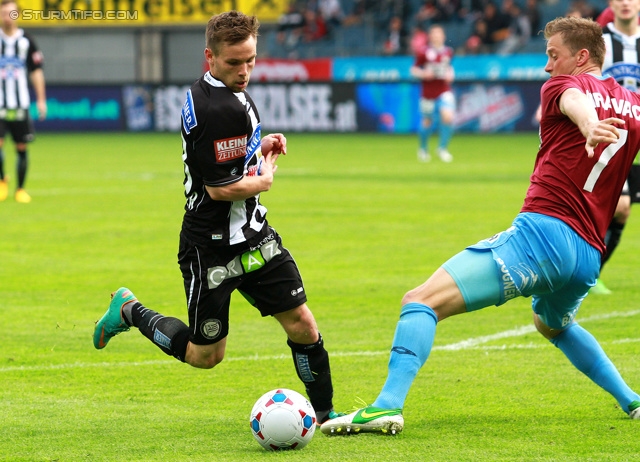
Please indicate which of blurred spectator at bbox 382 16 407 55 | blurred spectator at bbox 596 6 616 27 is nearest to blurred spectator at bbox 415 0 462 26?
blurred spectator at bbox 382 16 407 55

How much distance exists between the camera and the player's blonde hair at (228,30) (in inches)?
194

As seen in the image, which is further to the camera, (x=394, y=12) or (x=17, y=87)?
(x=394, y=12)

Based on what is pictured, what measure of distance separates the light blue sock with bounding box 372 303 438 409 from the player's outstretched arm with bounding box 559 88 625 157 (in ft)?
3.16

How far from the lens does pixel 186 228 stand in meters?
5.30

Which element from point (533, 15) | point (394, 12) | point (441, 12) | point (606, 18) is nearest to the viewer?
point (606, 18)

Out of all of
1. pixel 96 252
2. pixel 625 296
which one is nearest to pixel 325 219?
pixel 96 252

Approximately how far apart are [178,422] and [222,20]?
1.84 meters

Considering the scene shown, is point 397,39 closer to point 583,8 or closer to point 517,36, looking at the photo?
point 517,36

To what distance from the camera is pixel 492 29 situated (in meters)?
31.8

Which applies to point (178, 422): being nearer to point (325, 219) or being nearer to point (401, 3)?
point (325, 219)

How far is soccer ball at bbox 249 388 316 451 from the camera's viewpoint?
4863 millimetres

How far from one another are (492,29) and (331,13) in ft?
20.6

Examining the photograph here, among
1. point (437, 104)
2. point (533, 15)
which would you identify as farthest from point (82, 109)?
point (437, 104)

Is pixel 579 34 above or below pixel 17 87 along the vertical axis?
above
